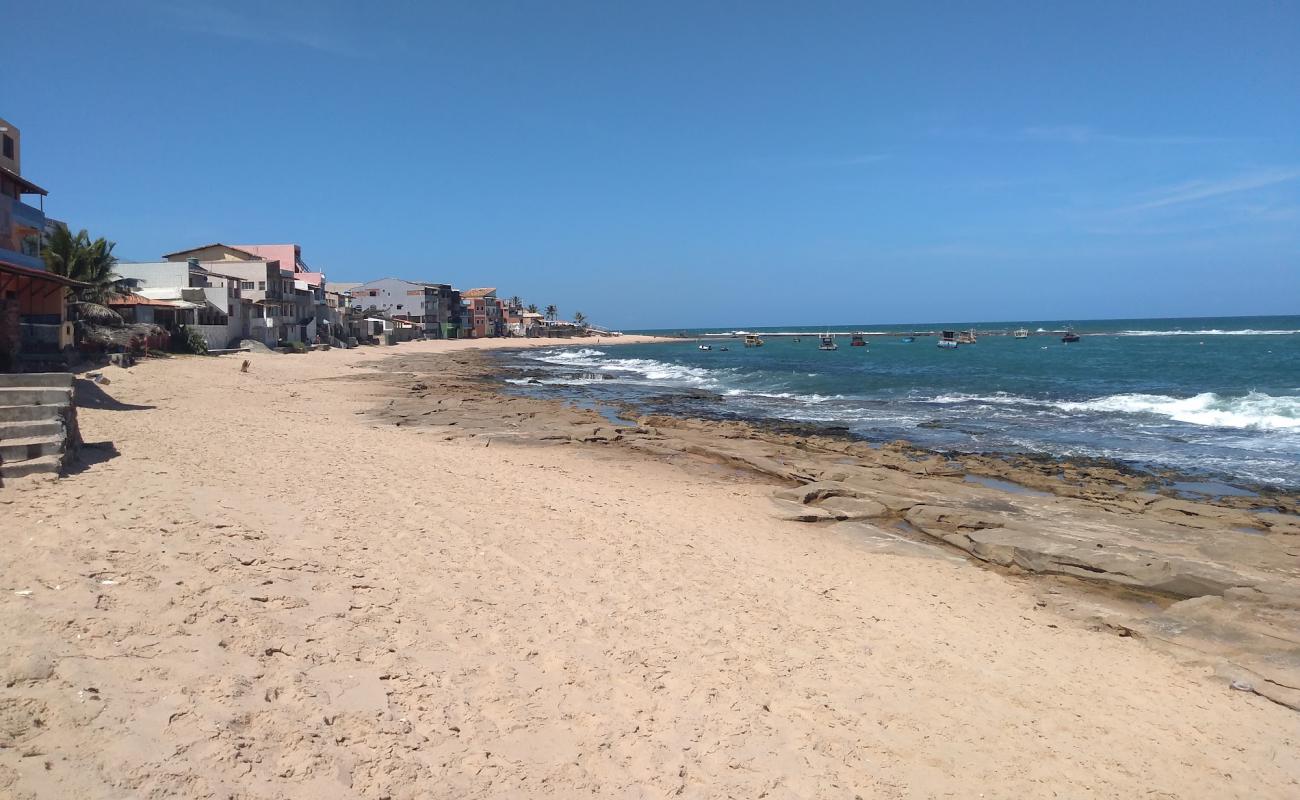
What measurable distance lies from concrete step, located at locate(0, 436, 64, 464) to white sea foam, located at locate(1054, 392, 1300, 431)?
29.2 meters

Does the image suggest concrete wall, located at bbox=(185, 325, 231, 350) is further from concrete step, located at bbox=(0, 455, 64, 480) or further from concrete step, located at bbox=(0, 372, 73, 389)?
concrete step, located at bbox=(0, 455, 64, 480)

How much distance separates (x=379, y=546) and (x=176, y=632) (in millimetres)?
2791

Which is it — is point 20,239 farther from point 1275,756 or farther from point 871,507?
point 1275,756

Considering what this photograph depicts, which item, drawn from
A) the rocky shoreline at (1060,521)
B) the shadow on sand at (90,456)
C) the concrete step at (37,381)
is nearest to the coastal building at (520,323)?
the rocky shoreline at (1060,521)

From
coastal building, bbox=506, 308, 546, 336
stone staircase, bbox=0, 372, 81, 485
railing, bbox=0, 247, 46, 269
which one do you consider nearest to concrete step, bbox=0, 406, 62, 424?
stone staircase, bbox=0, 372, 81, 485

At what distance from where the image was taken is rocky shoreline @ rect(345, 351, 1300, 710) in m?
8.17

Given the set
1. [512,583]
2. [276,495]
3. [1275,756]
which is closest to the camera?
[1275,756]

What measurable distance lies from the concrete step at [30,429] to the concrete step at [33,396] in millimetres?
283

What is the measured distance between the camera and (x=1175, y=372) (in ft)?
150

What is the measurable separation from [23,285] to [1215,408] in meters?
38.4

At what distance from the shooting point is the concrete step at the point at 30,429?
872cm

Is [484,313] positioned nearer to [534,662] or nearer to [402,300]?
[402,300]

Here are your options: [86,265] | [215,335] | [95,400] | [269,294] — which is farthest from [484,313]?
[95,400]

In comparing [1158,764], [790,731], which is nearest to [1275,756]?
[1158,764]
